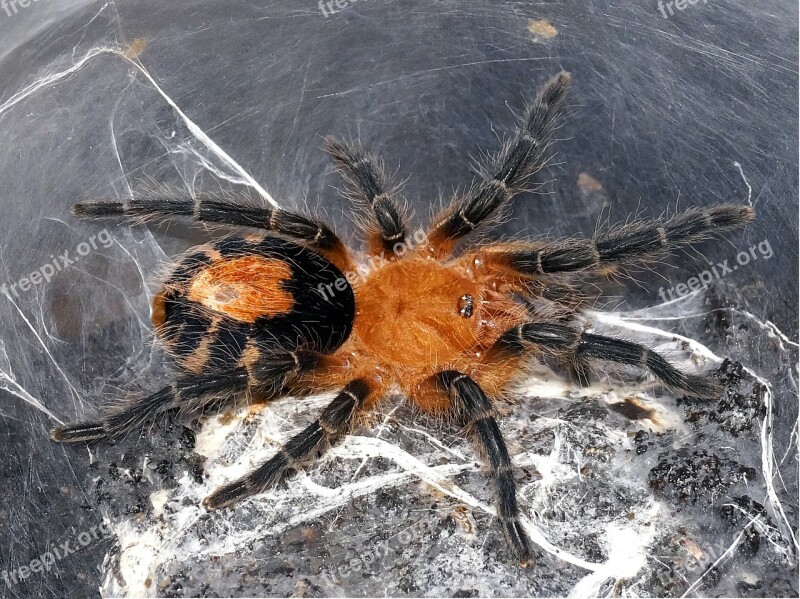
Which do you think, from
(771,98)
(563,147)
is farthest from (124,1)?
(771,98)

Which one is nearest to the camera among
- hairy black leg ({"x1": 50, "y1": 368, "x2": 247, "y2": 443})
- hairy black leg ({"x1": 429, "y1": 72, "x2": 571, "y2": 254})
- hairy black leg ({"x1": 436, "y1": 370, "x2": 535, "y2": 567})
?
hairy black leg ({"x1": 436, "y1": 370, "x2": 535, "y2": 567})

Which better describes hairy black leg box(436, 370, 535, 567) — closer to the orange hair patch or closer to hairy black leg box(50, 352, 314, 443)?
hairy black leg box(50, 352, 314, 443)

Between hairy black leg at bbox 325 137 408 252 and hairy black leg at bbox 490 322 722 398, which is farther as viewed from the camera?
hairy black leg at bbox 325 137 408 252

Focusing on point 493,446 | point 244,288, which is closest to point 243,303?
point 244,288

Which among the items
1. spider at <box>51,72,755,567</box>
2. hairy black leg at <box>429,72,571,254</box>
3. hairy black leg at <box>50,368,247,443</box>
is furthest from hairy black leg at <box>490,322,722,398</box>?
hairy black leg at <box>50,368,247,443</box>

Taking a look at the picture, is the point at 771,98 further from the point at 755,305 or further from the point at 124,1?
the point at 124,1
